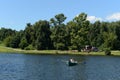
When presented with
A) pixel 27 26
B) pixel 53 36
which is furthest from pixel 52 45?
pixel 27 26

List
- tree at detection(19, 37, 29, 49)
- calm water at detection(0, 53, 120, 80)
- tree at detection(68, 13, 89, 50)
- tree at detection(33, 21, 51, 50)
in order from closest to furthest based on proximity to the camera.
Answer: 1. calm water at detection(0, 53, 120, 80)
2. tree at detection(68, 13, 89, 50)
3. tree at detection(33, 21, 51, 50)
4. tree at detection(19, 37, 29, 49)

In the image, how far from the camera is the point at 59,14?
18262cm

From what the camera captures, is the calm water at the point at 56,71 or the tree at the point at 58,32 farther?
the tree at the point at 58,32

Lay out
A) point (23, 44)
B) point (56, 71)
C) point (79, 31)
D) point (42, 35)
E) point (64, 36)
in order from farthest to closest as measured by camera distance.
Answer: point (23, 44) → point (42, 35) → point (64, 36) → point (79, 31) → point (56, 71)

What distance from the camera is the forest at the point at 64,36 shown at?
17100 centimetres

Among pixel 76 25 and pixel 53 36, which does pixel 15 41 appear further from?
pixel 76 25

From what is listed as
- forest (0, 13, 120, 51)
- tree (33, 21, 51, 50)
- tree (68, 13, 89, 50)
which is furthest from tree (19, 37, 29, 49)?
tree (68, 13, 89, 50)

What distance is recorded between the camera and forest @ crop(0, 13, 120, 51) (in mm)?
171000

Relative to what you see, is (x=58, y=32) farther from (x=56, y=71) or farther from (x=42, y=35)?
(x=56, y=71)

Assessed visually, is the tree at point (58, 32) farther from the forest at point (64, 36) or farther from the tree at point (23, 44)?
the tree at point (23, 44)

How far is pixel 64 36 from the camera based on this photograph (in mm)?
178375

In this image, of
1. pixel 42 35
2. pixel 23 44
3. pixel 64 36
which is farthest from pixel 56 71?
pixel 23 44

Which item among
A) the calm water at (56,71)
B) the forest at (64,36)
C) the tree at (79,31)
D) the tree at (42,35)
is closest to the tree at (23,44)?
the forest at (64,36)

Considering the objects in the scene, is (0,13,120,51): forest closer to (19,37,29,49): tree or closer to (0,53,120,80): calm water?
(19,37,29,49): tree
